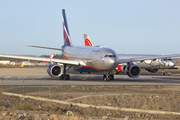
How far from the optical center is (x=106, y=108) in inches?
608

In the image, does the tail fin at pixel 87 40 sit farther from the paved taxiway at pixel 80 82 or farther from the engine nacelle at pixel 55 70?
the engine nacelle at pixel 55 70

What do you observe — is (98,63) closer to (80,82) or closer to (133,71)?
(80,82)

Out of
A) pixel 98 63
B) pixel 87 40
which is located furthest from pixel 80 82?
pixel 87 40

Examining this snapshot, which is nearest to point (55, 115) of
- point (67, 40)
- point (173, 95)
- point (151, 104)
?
point (151, 104)

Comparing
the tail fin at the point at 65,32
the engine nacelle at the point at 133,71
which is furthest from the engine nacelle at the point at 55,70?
the tail fin at the point at 65,32

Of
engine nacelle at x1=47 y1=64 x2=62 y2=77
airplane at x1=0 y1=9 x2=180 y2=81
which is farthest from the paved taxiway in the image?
airplane at x1=0 y1=9 x2=180 y2=81

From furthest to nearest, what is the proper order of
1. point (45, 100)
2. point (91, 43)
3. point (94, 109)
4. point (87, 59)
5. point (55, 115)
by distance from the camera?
1. point (91, 43)
2. point (87, 59)
3. point (45, 100)
4. point (94, 109)
5. point (55, 115)

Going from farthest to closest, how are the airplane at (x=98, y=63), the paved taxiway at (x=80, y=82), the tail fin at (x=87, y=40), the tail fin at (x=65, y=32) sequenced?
the tail fin at (x=87, y=40) → the tail fin at (x=65, y=32) → the airplane at (x=98, y=63) → the paved taxiway at (x=80, y=82)

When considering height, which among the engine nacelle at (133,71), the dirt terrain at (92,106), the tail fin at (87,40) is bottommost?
the dirt terrain at (92,106)

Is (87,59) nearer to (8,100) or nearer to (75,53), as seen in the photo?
(75,53)

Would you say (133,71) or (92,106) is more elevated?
(133,71)

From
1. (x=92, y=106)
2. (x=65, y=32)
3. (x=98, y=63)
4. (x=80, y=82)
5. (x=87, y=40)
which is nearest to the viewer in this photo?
(x=92, y=106)

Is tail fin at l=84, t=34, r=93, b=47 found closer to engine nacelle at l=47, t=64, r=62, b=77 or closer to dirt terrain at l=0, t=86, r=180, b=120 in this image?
engine nacelle at l=47, t=64, r=62, b=77

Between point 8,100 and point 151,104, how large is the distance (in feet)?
31.9
